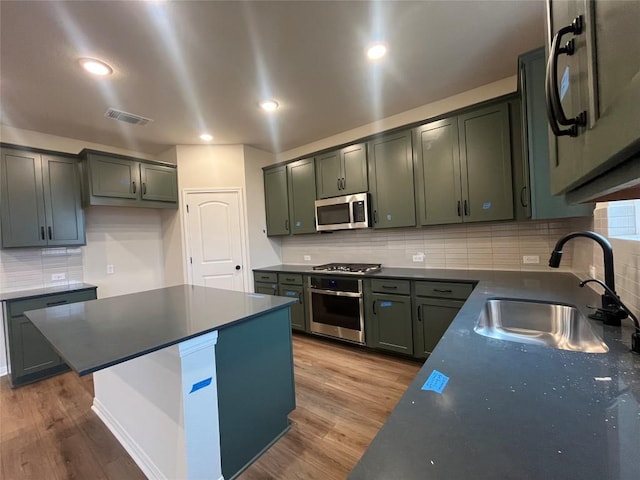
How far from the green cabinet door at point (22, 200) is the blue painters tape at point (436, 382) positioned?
4.04m

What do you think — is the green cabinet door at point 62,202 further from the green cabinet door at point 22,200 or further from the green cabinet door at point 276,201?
the green cabinet door at point 276,201

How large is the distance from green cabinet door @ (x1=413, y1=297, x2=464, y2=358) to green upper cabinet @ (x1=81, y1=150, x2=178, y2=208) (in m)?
3.44

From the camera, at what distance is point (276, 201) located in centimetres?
417

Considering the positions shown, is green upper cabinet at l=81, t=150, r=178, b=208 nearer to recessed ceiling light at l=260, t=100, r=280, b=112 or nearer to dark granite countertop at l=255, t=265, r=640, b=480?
recessed ceiling light at l=260, t=100, r=280, b=112

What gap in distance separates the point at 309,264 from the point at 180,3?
324 cm

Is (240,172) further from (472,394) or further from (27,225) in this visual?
(472,394)

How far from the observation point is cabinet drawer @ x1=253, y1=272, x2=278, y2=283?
12.4 ft

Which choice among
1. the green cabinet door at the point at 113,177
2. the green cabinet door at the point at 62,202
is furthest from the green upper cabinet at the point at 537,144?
the green cabinet door at the point at 62,202

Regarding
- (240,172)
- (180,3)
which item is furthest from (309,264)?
(180,3)

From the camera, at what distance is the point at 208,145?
154 inches

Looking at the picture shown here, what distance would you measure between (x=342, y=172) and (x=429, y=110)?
1181 mm

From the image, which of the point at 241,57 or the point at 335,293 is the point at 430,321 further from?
the point at 241,57

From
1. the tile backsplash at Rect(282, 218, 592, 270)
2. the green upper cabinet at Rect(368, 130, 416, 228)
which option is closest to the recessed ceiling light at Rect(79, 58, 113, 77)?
the green upper cabinet at Rect(368, 130, 416, 228)

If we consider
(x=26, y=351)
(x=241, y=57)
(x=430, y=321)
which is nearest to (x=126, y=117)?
(x=241, y=57)
